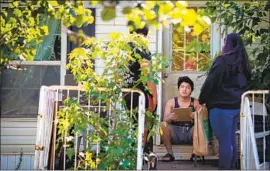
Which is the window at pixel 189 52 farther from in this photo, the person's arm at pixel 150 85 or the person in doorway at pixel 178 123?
the person's arm at pixel 150 85

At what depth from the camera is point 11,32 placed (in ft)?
15.1

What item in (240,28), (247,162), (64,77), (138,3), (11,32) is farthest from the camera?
(64,77)

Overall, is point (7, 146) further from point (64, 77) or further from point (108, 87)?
point (108, 87)

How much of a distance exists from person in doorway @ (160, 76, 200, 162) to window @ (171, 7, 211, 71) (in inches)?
36.1

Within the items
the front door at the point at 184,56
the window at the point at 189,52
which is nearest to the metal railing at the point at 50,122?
the front door at the point at 184,56

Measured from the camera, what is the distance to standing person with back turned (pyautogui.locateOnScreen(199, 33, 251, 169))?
604 cm

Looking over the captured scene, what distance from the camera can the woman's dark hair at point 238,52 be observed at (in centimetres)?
606

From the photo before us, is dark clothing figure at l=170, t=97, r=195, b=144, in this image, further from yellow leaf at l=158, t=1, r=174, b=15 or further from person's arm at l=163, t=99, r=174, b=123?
yellow leaf at l=158, t=1, r=174, b=15

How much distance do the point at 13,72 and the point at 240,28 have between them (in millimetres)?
3389

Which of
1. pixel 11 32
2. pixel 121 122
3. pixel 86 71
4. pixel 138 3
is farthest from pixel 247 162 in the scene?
pixel 138 3

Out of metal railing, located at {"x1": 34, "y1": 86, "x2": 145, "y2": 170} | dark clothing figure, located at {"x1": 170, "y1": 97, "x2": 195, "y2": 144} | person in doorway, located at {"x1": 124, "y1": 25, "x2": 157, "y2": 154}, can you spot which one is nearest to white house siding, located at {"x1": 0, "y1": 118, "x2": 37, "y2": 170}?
dark clothing figure, located at {"x1": 170, "y1": 97, "x2": 195, "y2": 144}

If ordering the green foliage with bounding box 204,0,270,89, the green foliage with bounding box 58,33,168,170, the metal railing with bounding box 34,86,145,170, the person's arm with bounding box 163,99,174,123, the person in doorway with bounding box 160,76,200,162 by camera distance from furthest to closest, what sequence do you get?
the person's arm with bounding box 163,99,174,123 < the person in doorway with bounding box 160,76,200,162 < the green foliage with bounding box 204,0,270,89 < the metal railing with bounding box 34,86,145,170 < the green foliage with bounding box 58,33,168,170

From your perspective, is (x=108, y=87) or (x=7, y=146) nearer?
(x=108, y=87)

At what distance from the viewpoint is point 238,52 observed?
6.09 metres
